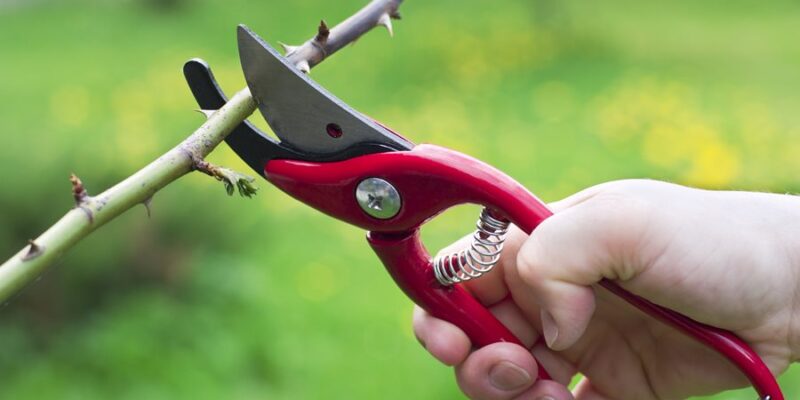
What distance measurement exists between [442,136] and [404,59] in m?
0.98

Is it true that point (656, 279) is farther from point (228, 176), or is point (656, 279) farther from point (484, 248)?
point (228, 176)

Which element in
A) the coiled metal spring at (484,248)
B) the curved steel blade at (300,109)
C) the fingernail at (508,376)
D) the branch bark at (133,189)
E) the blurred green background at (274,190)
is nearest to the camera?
the branch bark at (133,189)

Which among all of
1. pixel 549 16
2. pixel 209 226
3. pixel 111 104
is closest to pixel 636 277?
pixel 209 226

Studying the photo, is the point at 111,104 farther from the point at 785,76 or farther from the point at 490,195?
the point at 490,195

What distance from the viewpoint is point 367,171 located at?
2.92 feet

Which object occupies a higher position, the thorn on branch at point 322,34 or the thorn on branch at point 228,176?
the thorn on branch at point 322,34

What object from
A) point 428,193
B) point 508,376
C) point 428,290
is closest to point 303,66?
point 428,193

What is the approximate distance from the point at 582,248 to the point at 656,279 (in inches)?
3.5

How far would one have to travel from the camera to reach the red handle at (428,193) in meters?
0.89

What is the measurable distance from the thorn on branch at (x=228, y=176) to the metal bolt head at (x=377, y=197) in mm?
125

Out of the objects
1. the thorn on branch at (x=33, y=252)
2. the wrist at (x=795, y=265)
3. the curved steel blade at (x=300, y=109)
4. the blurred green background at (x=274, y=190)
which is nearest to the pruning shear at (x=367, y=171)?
the curved steel blade at (x=300, y=109)

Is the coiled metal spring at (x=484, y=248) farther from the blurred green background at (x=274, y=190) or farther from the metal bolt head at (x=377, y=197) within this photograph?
the blurred green background at (x=274, y=190)

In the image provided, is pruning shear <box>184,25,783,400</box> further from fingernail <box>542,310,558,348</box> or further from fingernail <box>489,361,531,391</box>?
fingernail <box>489,361,531,391</box>

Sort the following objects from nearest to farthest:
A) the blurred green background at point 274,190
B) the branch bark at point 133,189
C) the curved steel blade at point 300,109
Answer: the branch bark at point 133,189 → the curved steel blade at point 300,109 → the blurred green background at point 274,190
